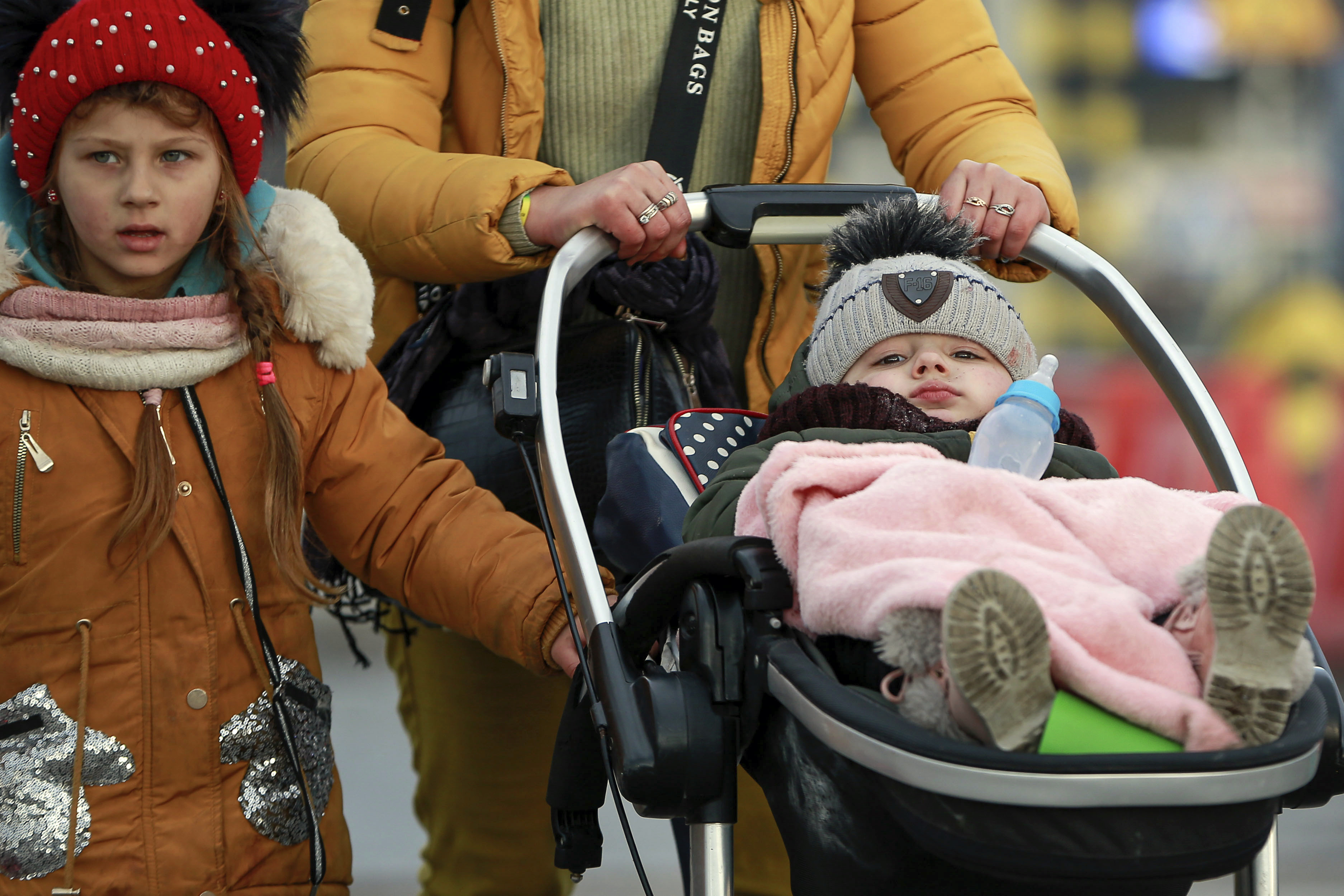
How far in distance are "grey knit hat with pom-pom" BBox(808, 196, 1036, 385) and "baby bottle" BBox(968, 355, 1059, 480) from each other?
324 mm

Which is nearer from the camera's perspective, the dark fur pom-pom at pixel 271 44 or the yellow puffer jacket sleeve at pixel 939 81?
the dark fur pom-pom at pixel 271 44

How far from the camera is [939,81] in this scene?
93.2 inches

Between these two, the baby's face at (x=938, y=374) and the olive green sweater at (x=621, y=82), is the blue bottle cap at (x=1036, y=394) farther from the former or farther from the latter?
the olive green sweater at (x=621, y=82)

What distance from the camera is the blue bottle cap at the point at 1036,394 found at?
1.59 meters

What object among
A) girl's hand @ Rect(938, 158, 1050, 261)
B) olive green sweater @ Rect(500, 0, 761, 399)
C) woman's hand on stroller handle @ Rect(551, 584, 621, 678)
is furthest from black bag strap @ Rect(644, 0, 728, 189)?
woman's hand on stroller handle @ Rect(551, 584, 621, 678)

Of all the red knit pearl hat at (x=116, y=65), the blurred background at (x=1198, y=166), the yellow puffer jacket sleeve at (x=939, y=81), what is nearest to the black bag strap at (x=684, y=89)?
the yellow puffer jacket sleeve at (x=939, y=81)

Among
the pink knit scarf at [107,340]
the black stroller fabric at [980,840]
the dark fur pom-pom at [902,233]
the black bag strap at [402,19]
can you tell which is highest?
the black bag strap at [402,19]

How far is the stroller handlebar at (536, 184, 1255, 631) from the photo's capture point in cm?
169

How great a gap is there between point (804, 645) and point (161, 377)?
3.08 feet

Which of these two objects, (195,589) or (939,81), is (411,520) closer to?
(195,589)

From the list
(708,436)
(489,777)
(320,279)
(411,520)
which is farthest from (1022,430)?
(489,777)

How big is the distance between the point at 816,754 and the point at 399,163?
1171mm

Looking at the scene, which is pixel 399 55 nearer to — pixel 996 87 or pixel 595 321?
pixel 595 321

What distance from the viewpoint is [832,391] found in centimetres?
180
